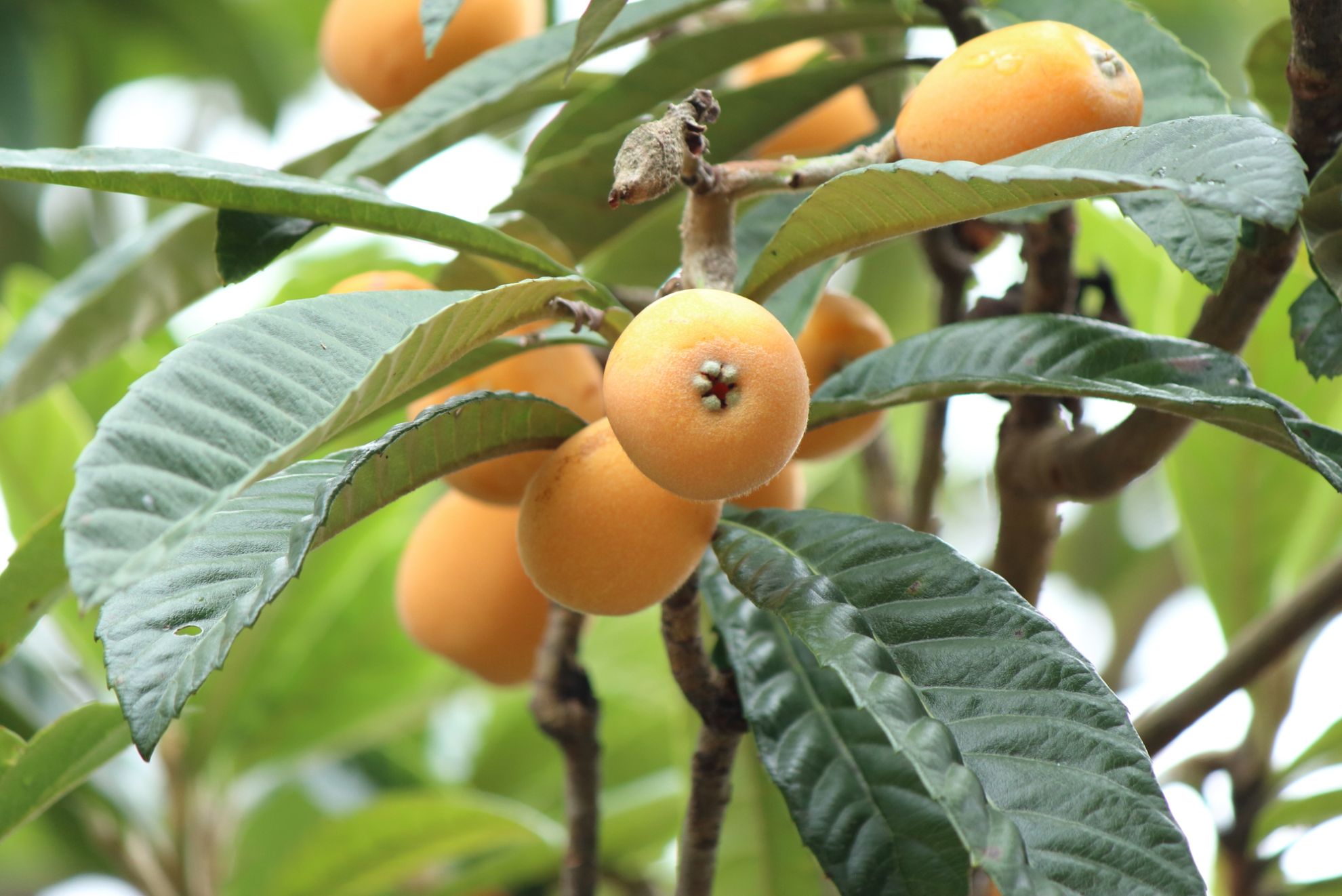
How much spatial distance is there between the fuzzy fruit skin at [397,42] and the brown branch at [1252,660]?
2.16 feet

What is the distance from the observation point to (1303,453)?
20.8 inches

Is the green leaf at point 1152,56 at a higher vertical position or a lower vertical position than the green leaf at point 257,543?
higher

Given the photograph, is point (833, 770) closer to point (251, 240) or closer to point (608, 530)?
point (608, 530)

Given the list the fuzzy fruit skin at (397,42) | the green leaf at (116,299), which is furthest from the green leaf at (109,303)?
the fuzzy fruit skin at (397,42)

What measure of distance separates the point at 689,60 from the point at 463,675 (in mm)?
736

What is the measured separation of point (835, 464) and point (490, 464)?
772 mm

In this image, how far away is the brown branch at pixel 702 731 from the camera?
66 cm

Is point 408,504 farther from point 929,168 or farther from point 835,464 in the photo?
point 929,168

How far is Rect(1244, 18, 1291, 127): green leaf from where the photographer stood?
784 millimetres

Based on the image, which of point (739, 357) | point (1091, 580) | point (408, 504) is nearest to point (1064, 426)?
point (739, 357)

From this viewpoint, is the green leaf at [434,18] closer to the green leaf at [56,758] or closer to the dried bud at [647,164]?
the dried bud at [647,164]

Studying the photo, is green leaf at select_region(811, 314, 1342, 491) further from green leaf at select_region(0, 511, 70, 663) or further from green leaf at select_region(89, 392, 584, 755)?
green leaf at select_region(0, 511, 70, 663)

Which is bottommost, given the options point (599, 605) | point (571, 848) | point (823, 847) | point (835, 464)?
point (835, 464)

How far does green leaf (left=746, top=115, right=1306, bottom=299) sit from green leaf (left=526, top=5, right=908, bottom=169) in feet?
0.96
